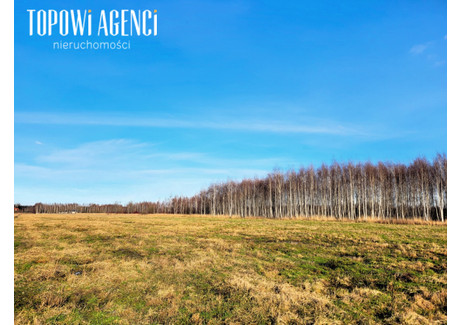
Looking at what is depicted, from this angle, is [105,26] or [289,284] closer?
[289,284]

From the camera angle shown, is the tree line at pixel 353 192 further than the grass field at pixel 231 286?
Yes

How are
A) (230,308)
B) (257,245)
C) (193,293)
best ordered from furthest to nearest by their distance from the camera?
(257,245) → (193,293) → (230,308)

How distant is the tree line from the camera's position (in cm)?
4397

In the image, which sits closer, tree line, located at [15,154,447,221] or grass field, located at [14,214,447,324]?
grass field, located at [14,214,447,324]

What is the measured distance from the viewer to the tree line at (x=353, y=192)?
144ft

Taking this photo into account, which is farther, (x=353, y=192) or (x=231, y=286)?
(x=353, y=192)

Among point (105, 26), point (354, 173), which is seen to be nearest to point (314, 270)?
point (105, 26)

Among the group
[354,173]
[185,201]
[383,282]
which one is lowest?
[185,201]

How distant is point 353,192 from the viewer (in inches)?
1993

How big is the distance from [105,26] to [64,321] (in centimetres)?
1140

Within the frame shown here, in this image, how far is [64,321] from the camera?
5828 millimetres

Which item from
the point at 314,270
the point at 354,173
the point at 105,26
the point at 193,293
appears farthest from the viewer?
the point at 354,173

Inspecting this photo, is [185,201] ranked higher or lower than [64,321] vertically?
lower

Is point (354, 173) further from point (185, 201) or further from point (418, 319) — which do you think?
point (185, 201)
